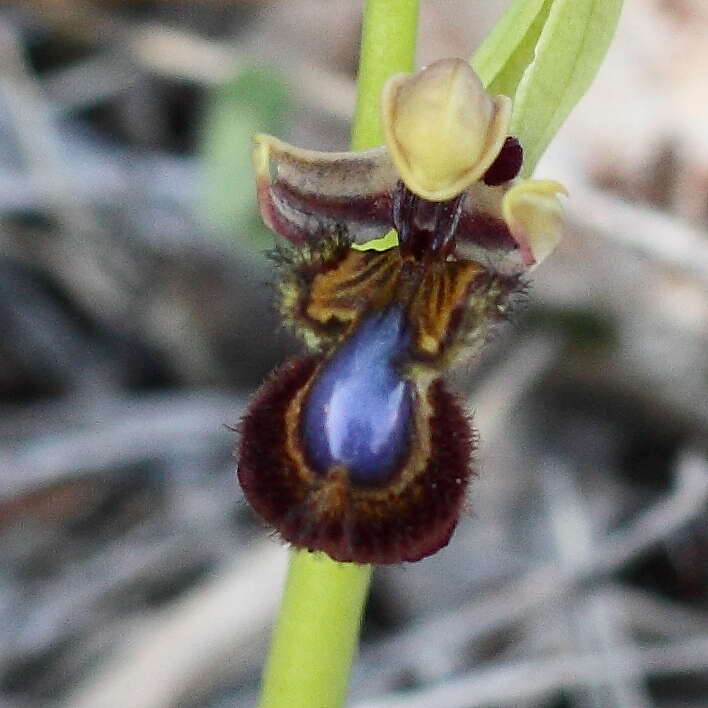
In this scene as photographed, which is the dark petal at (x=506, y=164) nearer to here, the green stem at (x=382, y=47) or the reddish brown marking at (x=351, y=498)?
the green stem at (x=382, y=47)

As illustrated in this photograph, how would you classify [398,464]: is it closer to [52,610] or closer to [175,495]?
[52,610]

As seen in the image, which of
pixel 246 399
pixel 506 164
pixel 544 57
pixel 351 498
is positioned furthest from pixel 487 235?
pixel 246 399

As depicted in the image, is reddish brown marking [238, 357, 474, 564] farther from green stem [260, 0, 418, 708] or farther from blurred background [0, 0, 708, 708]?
blurred background [0, 0, 708, 708]

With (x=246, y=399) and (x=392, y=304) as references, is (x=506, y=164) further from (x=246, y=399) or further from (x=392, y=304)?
(x=246, y=399)

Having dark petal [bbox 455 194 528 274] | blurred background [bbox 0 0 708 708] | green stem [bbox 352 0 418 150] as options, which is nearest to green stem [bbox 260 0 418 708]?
green stem [bbox 352 0 418 150]

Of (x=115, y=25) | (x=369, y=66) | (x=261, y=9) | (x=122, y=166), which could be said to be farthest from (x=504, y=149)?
(x=261, y=9)

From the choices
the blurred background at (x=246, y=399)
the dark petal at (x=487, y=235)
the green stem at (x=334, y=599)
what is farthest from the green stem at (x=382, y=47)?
the blurred background at (x=246, y=399)
